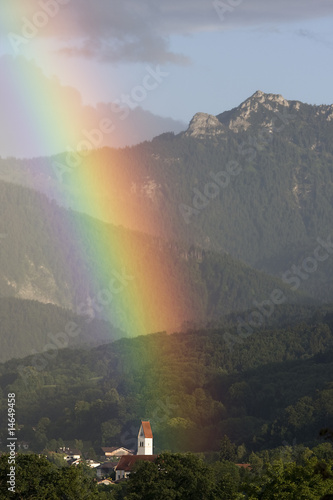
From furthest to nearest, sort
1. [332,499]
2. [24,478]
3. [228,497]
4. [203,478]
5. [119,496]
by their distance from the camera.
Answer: [119,496]
[203,478]
[228,497]
[24,478]
[332,499]

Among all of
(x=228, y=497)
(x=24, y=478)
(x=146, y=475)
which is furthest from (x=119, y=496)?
(x=24, y=478)

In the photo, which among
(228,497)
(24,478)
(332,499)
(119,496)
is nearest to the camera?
(332,499)

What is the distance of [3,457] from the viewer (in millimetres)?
116312

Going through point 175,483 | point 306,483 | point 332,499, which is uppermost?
point 175,483

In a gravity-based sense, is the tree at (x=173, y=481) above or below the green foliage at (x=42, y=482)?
above

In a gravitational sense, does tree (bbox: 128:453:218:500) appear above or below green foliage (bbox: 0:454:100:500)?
above

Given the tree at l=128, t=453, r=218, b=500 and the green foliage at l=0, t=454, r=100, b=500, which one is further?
the tree at l=128, t=453, r=218, b=500

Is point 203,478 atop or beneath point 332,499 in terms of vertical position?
atop

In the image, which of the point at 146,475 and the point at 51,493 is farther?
the point at 146,475

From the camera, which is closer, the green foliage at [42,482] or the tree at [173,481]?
the green foliage at [42,482]

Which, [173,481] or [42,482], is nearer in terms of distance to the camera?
[42,482]

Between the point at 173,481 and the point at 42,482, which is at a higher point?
the point at 173,481

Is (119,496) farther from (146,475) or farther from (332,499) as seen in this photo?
(332,499)

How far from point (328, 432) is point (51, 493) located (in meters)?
52.8
